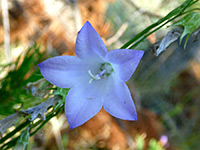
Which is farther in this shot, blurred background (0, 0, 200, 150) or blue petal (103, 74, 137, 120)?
blurred background (0, 0, 200, 150)

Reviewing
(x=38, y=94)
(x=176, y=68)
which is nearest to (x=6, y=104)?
(x=38, y=94)

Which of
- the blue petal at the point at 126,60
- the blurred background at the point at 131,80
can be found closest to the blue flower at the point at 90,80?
the blue petal at the point at 126,60

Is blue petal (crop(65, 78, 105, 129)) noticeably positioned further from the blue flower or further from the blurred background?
the blurred background

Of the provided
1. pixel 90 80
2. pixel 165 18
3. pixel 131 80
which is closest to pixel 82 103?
pixel 90 80

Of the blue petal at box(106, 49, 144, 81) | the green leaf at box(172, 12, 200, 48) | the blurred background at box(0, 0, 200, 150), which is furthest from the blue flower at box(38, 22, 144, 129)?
the blurred background at box(0, 0, 200, 150)

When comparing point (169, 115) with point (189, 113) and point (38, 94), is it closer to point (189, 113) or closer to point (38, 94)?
point (189, 113)

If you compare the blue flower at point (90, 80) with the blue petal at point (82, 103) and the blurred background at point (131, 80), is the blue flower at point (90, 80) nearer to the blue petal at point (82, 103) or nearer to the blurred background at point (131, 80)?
the blue petal at point (82, 103)
